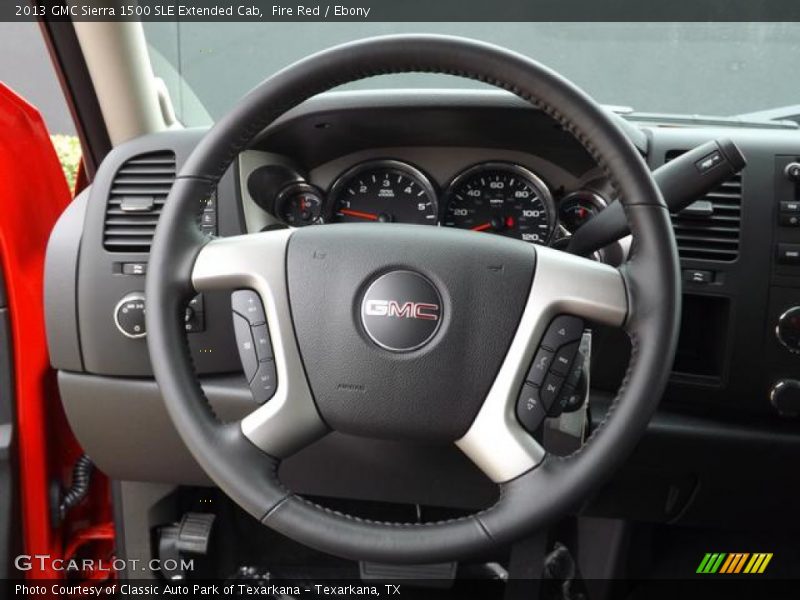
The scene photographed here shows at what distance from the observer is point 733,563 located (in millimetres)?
1700

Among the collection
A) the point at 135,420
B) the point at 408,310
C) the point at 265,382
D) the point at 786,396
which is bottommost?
the point at 135,420

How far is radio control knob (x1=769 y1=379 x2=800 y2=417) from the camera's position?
1.32m

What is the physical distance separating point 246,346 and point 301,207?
1.82ft

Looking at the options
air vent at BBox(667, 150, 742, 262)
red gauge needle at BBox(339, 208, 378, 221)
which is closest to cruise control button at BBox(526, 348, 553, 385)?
air vent at BBox(667, 150, 742, 262)

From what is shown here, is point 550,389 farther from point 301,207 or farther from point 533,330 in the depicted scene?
point 301,207

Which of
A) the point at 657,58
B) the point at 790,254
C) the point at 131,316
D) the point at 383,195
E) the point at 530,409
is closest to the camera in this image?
the point at 530,409

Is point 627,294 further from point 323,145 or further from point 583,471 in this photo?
point 323,145

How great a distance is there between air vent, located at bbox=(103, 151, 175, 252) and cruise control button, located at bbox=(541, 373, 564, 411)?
81cm

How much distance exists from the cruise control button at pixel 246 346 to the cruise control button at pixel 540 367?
1.19 feet

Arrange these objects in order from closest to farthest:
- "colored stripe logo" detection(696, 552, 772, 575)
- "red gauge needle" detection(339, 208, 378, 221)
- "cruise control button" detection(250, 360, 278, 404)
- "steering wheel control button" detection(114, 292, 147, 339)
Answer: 1. "cruise control button" detection(250, 360, 278, 404)
2. "steering wheel control button" detection(114, 292, 147, 339)
3. "red gauge needle" detection(339, 208, 378, 221)
4. "colored stripe logo" detection(696, 552, 772, 575)
